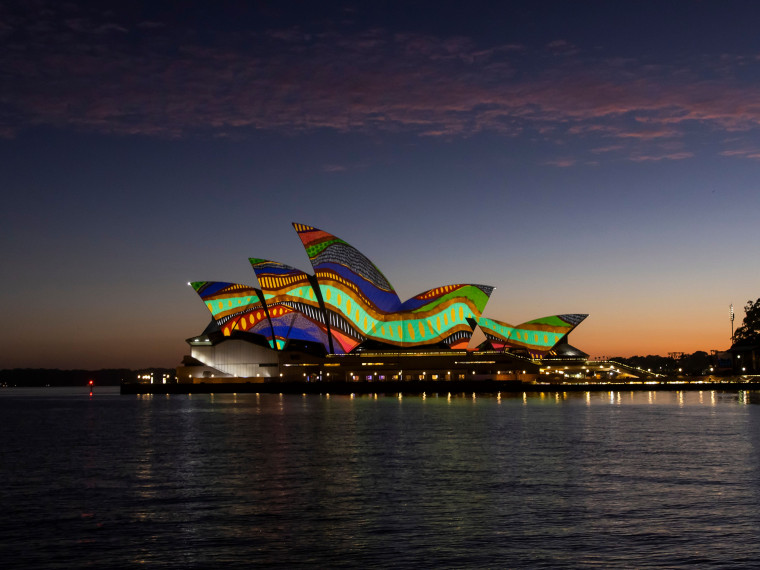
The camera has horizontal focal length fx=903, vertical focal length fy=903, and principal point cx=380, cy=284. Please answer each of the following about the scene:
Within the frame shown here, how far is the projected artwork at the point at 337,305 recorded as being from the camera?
98.0 metres

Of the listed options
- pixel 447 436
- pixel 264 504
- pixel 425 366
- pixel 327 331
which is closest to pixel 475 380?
pixel 425 366

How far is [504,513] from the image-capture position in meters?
19.4

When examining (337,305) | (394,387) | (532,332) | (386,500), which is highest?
(337,305)

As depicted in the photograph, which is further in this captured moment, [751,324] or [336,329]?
[751,324]

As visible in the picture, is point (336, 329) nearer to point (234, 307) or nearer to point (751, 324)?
point (234, 307)

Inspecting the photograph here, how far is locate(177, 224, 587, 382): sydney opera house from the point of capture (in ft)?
328

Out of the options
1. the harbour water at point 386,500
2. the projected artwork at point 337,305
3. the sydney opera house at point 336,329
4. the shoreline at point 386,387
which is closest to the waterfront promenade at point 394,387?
the shoreline at point 386,387

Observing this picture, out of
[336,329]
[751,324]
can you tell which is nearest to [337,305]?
[336,329]

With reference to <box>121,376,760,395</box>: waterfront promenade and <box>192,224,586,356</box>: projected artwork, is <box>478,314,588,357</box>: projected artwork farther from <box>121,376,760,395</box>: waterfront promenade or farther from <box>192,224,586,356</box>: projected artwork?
<box>192,224,586,356</box>: projected artwork

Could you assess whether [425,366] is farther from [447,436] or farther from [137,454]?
[137,454]

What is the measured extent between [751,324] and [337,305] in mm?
80556

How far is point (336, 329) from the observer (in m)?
105

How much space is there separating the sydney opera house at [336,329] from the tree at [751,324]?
5295 cm

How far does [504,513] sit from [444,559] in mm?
4594
